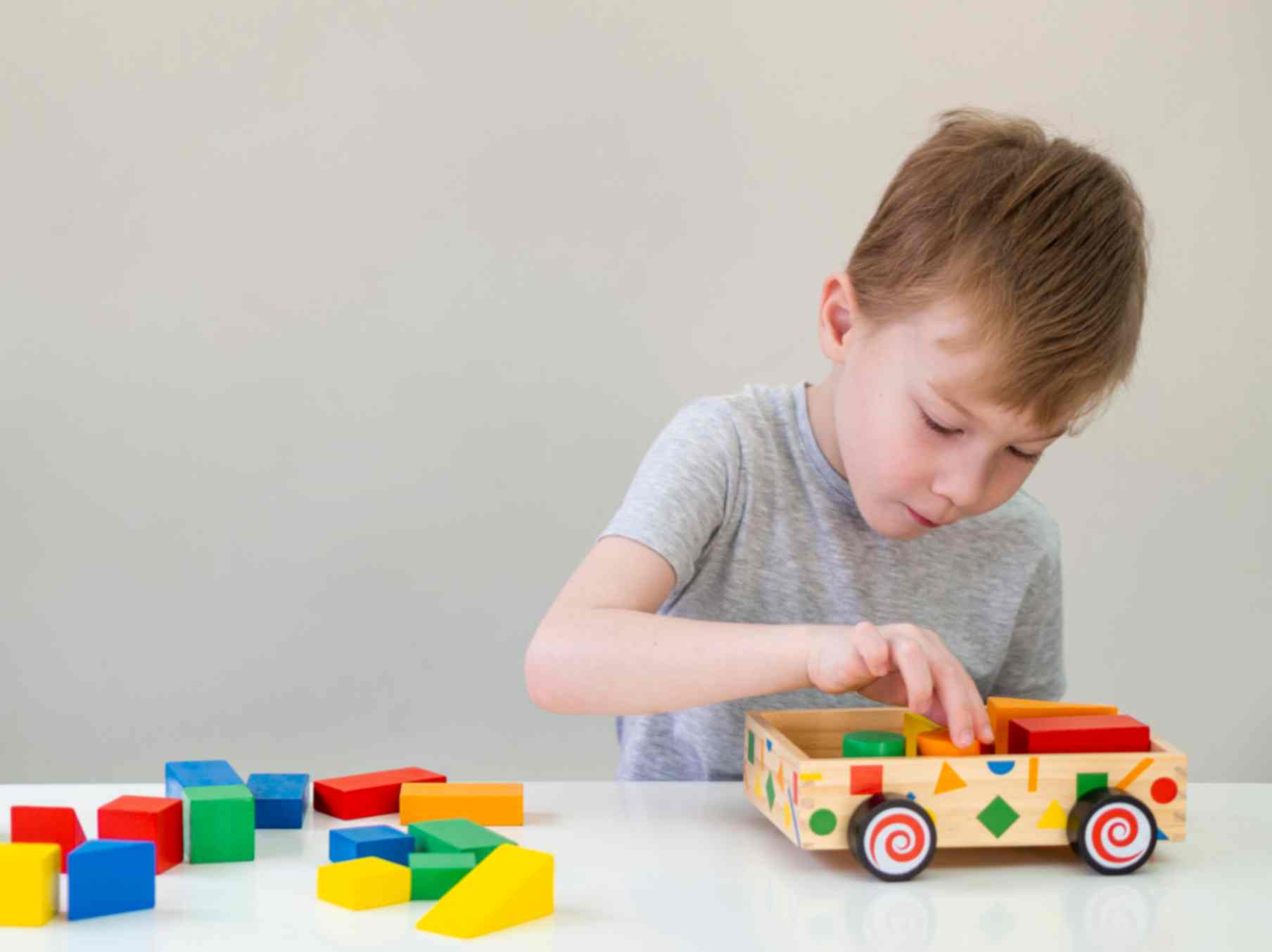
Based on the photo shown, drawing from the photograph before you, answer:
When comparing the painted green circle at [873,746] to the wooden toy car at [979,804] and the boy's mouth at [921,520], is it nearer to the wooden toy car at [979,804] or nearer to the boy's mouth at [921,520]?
the wooden toy car at [979,804]

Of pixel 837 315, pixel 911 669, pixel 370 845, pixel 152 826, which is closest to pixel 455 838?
pixel 370 845

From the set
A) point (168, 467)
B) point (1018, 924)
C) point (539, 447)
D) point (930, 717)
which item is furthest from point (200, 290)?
point (1018, 924)

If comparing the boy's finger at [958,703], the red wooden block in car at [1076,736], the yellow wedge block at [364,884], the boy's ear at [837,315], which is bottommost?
the yellow wedge block at [364,884]

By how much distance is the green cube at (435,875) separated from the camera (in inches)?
25.7

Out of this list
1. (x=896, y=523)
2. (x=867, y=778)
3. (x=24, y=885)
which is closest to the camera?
(x=24, y=885)

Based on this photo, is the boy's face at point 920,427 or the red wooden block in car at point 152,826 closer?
the red wooden block in car at point 152,826

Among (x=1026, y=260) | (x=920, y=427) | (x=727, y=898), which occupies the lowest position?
(x=727, y=898)

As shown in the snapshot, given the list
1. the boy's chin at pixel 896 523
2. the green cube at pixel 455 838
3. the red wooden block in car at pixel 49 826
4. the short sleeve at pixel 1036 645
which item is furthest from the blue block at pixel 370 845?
the short sleeve at pixel 1036 645

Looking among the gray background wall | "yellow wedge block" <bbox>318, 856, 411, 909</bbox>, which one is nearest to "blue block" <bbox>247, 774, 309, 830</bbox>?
"yellow wedge block" <bbox>318, 856, 411, 909</bbox>

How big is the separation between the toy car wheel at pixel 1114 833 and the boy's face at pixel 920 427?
267mm

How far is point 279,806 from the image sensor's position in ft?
2.56

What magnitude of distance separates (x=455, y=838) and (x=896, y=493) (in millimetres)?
424

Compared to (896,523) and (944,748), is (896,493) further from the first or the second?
(944,748)

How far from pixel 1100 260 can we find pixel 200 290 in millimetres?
1379
